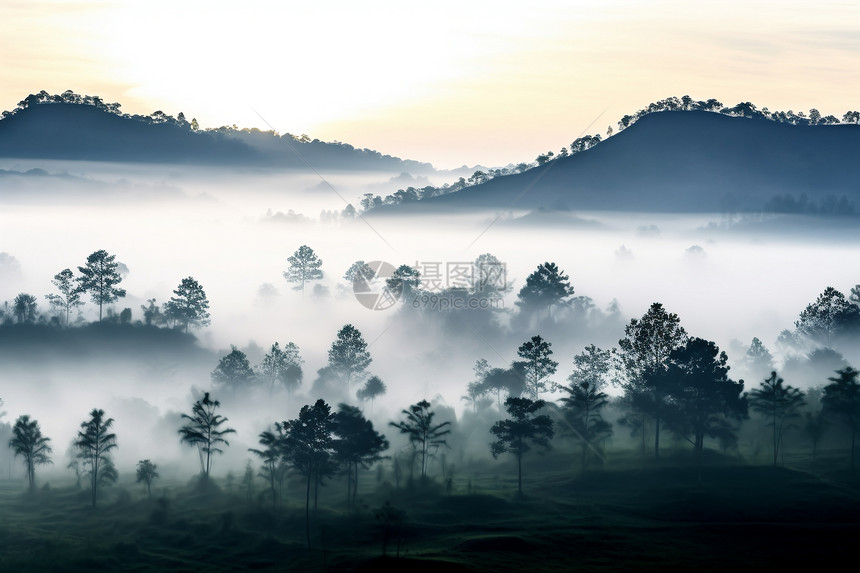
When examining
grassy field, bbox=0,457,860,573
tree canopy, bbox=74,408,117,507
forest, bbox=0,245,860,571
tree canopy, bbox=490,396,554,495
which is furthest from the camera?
tree canopy, bbox=74,408,117,507

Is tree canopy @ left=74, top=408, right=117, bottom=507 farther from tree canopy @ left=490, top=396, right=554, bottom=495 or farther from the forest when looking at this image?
tree canopy @ left=490, top=396, right=554, bottom=495

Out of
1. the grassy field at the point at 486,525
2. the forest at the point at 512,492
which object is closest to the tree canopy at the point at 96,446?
the forest at the point at 512,492

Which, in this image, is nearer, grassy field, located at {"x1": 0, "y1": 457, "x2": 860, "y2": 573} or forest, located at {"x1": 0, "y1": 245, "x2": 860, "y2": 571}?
grassy field, located at {"x1": 0, "y1": 457, "x2": 860, "y2": 573}

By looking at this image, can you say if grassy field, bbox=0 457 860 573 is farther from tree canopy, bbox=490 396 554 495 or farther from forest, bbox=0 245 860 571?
tree canopy, bbox=490 396 554 495

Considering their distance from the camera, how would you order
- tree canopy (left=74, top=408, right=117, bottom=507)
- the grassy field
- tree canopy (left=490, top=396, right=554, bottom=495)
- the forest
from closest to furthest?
the grassy field, the forest, tree canopy (left=490, top=396, right=554, bottom=495), tree canopy (left=74, top=408, right=117, bottom=507)

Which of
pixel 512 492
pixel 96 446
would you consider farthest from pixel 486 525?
pixel 96 446

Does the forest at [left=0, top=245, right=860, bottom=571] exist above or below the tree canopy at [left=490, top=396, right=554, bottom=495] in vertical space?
below

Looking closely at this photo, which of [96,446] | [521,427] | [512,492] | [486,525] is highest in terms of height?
[521,427]

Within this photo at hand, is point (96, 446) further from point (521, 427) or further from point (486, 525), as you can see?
point (521, 427)

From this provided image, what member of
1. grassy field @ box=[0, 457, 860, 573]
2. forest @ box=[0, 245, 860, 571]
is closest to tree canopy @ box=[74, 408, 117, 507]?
forest @ box=[0, 245, 860, 571]

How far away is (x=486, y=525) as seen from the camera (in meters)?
122

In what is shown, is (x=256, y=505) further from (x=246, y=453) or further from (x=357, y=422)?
(x=246, y=453)

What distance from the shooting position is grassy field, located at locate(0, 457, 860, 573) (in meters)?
109

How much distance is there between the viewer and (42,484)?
526 feet
